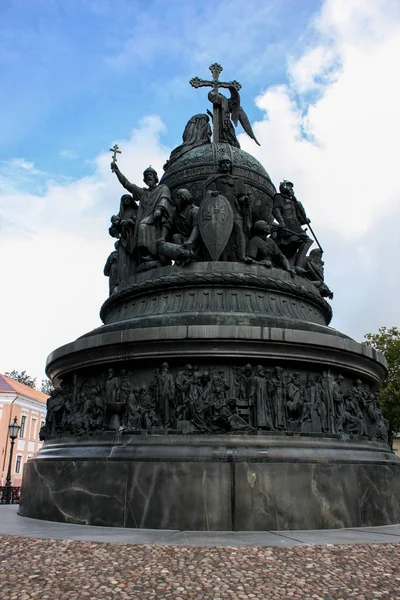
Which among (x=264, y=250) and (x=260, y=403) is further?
(x=264, y=250)

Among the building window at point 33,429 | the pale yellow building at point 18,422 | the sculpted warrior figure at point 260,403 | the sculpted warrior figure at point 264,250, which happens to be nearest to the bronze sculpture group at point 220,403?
the sculpted warrior figure at point 260,403

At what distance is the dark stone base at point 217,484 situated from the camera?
9.30 m

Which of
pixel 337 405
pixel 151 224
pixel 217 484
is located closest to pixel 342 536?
pixel 217 484

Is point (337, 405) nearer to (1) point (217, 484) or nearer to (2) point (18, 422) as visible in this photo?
(1) point (217, 484)

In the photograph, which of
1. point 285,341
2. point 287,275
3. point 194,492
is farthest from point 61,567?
point 287,275

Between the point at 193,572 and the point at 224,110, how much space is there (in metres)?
15.8

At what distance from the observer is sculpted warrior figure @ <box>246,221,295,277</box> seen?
13891 millimetres

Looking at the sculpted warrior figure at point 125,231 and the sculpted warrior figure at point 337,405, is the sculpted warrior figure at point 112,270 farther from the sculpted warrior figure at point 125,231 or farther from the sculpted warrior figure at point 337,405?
the sculpted warrior figure at point 337,405

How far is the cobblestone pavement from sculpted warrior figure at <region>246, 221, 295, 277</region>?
789cm

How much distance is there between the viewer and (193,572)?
5.88 metres

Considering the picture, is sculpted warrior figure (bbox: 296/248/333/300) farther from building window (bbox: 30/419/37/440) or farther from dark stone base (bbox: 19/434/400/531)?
building window (bbox: 30/419/37/440)

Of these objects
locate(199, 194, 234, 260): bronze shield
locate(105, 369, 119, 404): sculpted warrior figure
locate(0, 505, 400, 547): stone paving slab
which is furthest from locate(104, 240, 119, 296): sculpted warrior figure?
locate(0, 505, 400, 547): stone paving slab

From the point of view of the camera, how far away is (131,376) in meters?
11.3

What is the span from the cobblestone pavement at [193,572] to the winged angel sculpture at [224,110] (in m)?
14.2
